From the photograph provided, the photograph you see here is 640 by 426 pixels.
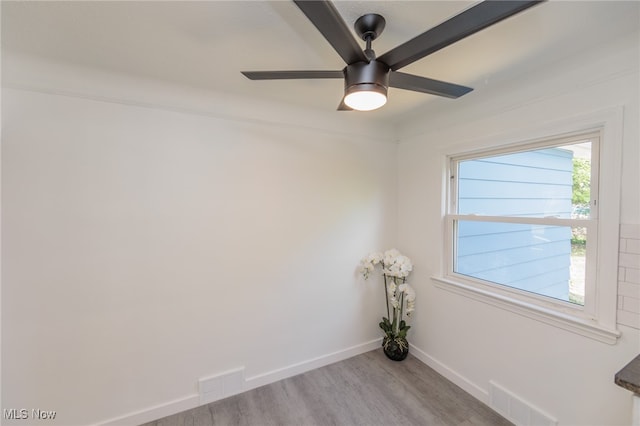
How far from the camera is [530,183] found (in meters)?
1.82

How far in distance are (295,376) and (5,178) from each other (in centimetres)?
233

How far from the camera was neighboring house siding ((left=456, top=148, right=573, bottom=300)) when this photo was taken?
166 cm

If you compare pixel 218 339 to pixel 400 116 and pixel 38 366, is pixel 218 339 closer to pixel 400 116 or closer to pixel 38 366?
pixel 38 366

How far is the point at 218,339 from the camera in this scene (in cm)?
200

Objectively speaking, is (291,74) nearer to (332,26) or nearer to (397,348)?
(332,26)

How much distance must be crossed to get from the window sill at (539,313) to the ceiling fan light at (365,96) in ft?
5.24

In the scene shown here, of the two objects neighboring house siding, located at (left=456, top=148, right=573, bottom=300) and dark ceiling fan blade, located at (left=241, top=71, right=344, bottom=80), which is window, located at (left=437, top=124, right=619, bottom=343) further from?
dark ceiling fan blade, located at (left=241, top=71, right=344, bottom=80)

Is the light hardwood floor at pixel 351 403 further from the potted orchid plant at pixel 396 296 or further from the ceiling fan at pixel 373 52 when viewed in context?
the ceiling fan at pixel 373 52

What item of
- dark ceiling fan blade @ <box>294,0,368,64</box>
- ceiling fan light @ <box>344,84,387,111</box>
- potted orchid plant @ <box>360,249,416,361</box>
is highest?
dark ceiling fan blade @ <box>294,0,368,64</box>

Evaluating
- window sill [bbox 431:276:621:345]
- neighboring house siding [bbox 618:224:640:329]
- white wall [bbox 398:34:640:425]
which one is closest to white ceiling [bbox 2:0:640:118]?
white wall [bbox 398:34:640:425]

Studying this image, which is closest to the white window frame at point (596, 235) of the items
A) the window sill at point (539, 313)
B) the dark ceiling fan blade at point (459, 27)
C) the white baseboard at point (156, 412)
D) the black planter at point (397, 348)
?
the window sill at point (539, 313)

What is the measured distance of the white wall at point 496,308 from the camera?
1355 millimetres

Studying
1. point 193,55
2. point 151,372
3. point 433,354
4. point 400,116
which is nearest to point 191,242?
point 151,372

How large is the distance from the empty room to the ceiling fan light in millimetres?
14
